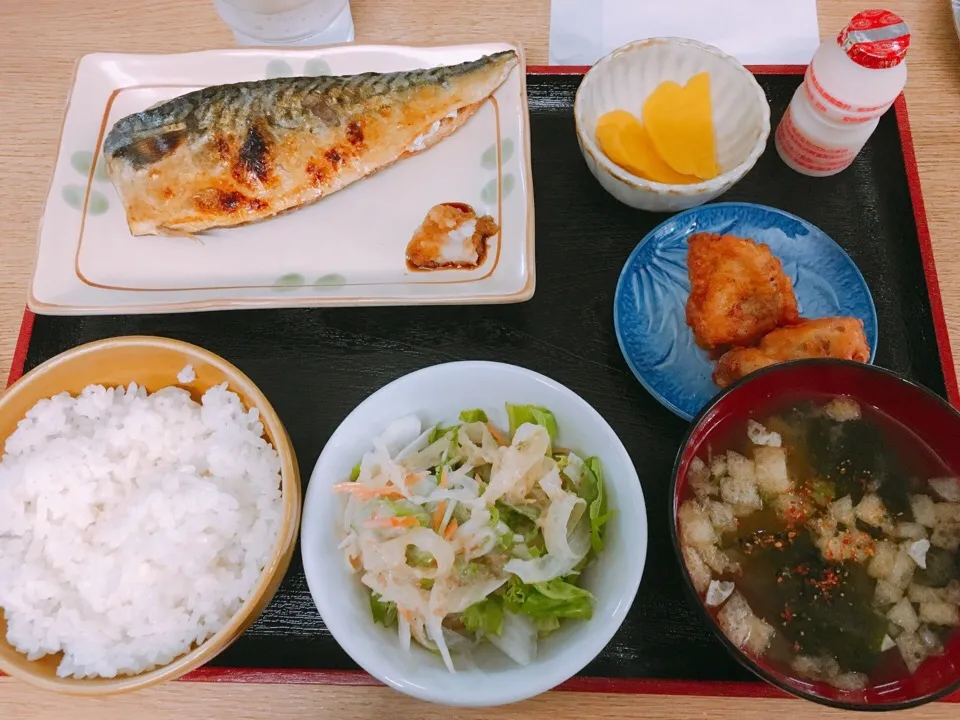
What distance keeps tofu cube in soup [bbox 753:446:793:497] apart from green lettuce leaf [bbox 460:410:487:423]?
50 centimetres

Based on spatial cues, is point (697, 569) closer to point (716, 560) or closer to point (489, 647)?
point (716, 560)

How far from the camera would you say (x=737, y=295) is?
1.39 m

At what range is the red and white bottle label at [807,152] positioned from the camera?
1.57m

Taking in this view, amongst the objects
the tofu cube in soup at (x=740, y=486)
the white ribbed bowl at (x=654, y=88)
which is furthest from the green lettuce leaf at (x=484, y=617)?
the white ribbed bowl at (x=654, y=88)

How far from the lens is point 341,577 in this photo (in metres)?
1.10

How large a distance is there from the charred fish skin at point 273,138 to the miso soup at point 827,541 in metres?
1.07

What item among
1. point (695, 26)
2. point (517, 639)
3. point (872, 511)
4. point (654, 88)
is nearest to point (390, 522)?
point (517, 639)

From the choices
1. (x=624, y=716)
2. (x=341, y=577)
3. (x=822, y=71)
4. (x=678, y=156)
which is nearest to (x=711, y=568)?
(x=624, y=716)

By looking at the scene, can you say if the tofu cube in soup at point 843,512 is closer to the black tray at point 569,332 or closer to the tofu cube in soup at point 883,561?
the tofu cube in soup at point 883,561

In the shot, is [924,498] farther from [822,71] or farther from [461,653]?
[822,71]

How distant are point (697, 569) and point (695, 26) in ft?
5.18

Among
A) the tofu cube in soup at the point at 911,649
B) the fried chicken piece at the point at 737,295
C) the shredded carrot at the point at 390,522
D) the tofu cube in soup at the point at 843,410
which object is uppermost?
the fried chicken piece at the point at 737,295

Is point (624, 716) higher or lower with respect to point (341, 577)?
lower

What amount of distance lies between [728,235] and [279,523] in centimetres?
113
